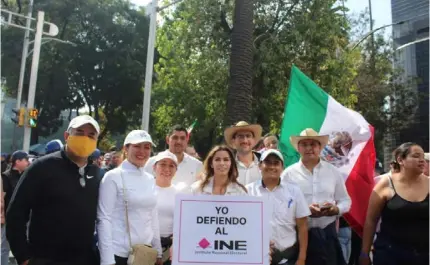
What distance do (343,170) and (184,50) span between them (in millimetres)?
15087

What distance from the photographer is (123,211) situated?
395cm

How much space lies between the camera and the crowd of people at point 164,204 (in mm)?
3514

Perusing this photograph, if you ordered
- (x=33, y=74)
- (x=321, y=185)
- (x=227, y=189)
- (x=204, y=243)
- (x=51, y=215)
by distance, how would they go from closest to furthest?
(x=51, y=215), (x=204, y=243), (x=227, y=189), (x=321, y=185), (x=33, y=74)

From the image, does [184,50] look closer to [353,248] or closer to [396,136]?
[353,248]

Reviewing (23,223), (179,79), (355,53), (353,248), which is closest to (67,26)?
(179,79)

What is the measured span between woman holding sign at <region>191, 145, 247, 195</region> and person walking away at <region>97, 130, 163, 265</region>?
19.9 inches

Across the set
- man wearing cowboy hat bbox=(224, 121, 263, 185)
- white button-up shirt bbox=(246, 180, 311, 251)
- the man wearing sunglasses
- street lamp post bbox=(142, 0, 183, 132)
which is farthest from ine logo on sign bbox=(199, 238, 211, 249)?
street lamp post bbox=(142, 0, 183, 132)

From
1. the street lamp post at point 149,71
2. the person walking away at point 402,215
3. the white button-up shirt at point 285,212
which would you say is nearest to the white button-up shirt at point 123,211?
the white button-up shirt at point 285,212

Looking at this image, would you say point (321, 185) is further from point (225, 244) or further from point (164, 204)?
point (164, 204)

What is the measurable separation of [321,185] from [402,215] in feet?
2.63

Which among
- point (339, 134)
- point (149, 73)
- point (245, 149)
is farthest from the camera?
point (149, 73)

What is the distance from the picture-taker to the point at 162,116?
22594 millimetres

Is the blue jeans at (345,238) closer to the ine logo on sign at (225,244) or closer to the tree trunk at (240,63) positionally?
the ine logo on sign at (225,244)

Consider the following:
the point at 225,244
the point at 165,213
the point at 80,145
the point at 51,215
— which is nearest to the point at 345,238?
the point at 165,213
